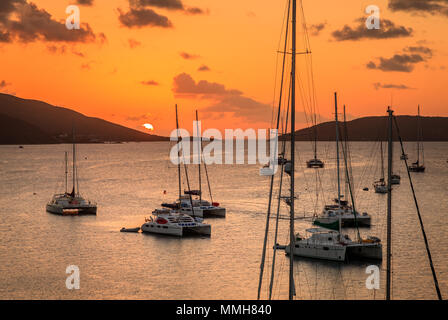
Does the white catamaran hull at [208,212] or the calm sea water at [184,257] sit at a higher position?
the white catamaran hull at [208,212]

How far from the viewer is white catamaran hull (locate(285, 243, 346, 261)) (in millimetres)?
39281

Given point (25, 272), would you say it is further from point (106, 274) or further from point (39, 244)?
point (39, 244)

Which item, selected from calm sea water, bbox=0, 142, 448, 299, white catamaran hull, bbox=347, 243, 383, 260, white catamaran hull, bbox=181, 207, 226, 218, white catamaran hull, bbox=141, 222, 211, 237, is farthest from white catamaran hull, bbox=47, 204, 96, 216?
white catamaran hull, bbox=347, 243, 383, 260

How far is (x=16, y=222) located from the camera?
6462 cm

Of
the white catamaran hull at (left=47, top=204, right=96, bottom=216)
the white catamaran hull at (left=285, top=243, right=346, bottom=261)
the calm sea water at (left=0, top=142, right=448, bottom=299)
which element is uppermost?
the white catamaran hull at (left=47, top=204, right=96, bottom=216)

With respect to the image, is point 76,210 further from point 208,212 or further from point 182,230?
point 182,230

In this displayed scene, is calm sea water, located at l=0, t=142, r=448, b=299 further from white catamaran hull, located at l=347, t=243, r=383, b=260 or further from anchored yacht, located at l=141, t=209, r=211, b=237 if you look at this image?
anchored yacht, located at l=141, t=209, r=211, b=237

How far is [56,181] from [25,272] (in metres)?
90.0

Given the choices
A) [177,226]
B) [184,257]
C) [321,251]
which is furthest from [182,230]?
[321,251]

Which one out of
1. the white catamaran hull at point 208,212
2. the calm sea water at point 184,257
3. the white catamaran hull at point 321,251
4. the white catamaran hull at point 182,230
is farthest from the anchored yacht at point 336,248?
the white catamaran hull at point 208,212

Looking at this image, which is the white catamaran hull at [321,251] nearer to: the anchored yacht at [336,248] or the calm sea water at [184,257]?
the anchored yacht at [336,248]

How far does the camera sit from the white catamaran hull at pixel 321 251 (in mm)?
39281
